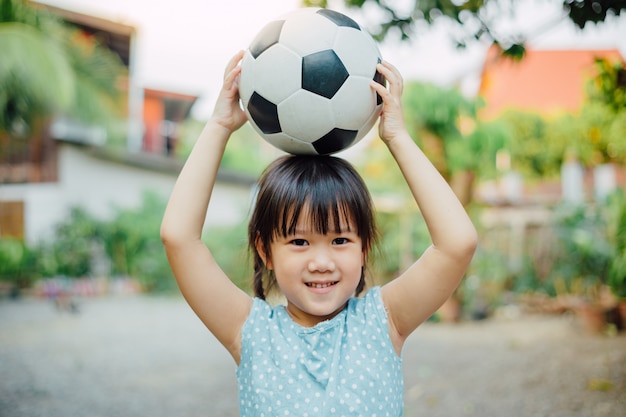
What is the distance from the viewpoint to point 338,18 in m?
1.86

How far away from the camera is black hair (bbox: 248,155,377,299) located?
1.72 meters

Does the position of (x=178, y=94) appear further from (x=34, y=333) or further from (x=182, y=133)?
(x=34, y=333)

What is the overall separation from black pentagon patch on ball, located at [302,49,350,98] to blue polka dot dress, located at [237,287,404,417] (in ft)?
2.02

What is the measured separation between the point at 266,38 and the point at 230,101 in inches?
8.7

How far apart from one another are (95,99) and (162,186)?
434cm

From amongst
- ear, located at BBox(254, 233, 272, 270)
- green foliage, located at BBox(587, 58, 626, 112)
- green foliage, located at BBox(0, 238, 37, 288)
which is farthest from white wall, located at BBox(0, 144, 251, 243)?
ear, located at BBox(254, 233, 272, 270)

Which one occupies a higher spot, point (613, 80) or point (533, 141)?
point (533, 141)

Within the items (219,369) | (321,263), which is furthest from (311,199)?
(219,369)

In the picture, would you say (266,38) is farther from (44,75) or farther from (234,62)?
(44,75)

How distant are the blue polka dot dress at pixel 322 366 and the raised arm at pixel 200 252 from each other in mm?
60

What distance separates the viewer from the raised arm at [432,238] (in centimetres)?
164

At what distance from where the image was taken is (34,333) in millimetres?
7605

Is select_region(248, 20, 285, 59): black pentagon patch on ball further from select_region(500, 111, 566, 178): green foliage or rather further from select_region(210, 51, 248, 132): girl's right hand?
select_region(500, 111, 566, 178): green foliage

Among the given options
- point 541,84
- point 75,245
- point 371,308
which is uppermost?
point 541,84
